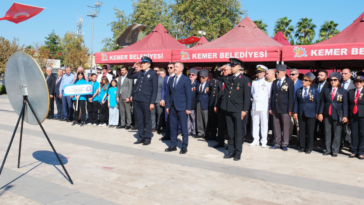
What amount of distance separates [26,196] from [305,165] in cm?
488

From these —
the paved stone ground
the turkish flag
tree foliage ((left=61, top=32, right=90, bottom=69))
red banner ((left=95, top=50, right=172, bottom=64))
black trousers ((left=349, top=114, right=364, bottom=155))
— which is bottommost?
the paved stone ground

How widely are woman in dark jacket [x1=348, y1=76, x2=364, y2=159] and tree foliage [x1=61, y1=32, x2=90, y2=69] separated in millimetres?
56368

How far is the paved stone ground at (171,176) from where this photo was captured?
Answer: 4.25 meters

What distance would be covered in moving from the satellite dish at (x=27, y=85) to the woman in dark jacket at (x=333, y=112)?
580 centimetres

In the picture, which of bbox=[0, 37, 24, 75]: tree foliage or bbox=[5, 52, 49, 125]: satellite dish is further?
bbox=[0, 37, 24, 75]: tree foliage

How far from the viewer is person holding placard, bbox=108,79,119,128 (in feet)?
35.1

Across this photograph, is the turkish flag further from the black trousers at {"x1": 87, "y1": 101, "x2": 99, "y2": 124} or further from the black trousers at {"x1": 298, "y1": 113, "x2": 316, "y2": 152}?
the black trousers at {"x1": 298, "y1": 113, "x2": 316, "y2": 152}

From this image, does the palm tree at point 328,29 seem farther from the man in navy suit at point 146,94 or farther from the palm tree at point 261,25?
the man in navy suit at point 146,94

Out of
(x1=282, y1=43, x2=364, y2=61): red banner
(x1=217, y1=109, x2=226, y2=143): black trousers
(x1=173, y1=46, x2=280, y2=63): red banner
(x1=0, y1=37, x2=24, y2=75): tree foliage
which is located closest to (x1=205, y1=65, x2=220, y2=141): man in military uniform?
(x1=217, y1=109, x2=226, y2=143): black trousers

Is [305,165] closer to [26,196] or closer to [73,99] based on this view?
[26,196]

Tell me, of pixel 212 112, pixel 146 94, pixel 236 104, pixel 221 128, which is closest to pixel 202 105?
pixel 212 112

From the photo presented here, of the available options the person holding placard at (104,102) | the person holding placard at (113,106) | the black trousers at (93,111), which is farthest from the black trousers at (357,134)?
the black trousers at (93,111)

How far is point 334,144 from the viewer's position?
716cm

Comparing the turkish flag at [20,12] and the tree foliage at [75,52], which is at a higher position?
the tree foliage at [75,52]
